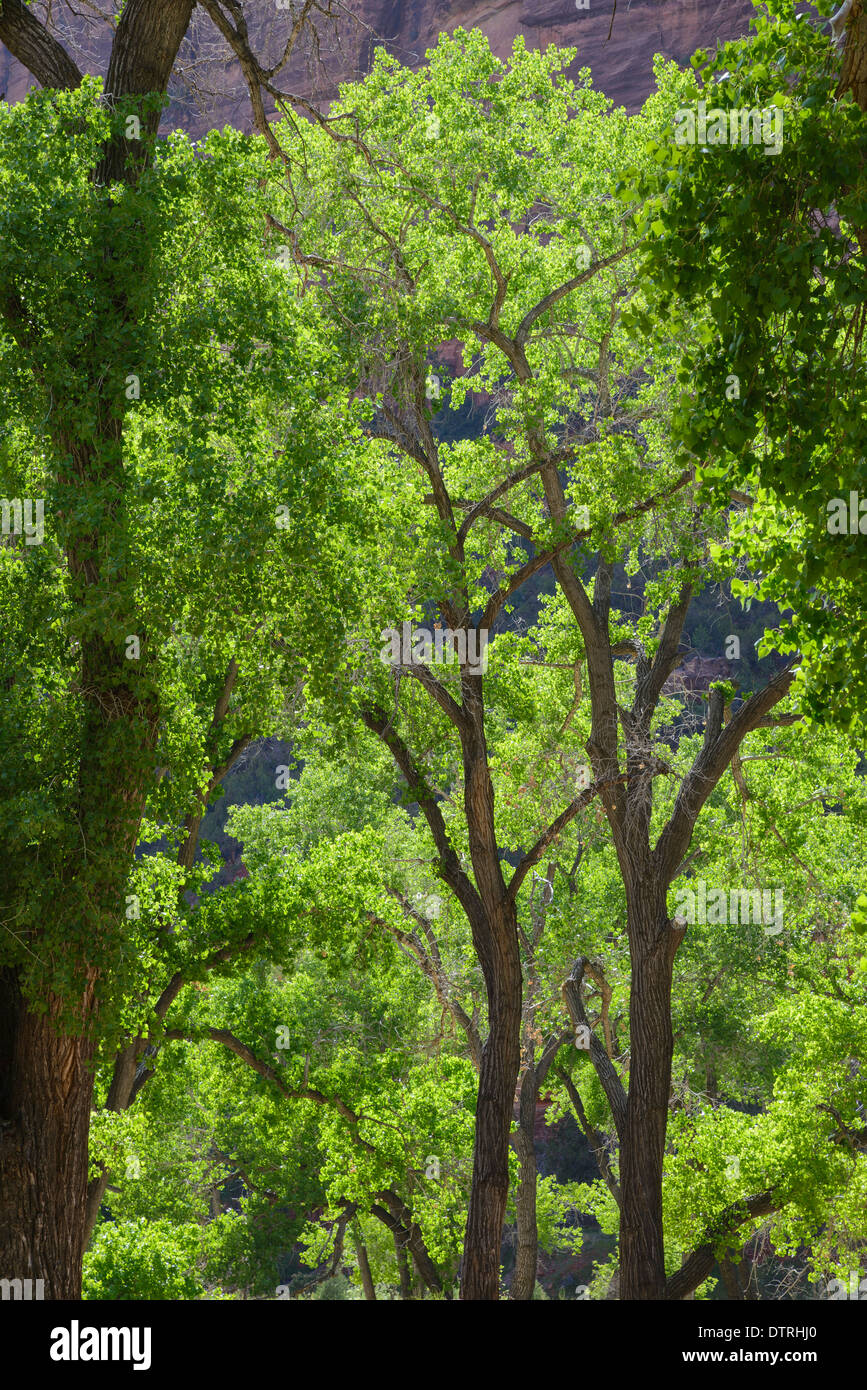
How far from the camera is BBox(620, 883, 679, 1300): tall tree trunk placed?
1123cm

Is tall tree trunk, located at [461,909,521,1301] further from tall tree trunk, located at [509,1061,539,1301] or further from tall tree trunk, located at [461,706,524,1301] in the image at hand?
tall tree trunk, located at [509,1061,539,1301]

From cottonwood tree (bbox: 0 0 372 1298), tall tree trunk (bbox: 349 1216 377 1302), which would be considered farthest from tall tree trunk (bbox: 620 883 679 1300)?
tall tree trunk (bbox: 349 1216 377 1302)

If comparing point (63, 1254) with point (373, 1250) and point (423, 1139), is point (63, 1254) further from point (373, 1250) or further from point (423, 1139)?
point (373, 1250)

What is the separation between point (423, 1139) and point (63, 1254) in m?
8.96

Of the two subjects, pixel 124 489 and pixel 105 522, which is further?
pixel 124 489

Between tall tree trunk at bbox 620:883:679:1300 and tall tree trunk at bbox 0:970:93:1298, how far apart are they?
5.94 m

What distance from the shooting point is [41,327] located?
22.6ft

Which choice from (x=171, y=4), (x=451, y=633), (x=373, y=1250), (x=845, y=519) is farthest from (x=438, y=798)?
(x=373, y=1250)

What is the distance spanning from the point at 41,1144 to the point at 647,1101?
6.44 meters

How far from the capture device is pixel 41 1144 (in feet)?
22.7

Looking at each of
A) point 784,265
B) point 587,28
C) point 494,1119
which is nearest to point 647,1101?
point 494,1119

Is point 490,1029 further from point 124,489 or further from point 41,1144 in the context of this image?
point 124,489

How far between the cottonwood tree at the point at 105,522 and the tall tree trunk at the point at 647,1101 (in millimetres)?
5690

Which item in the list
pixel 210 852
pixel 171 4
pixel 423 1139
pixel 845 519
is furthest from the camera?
pixel 423 1139
